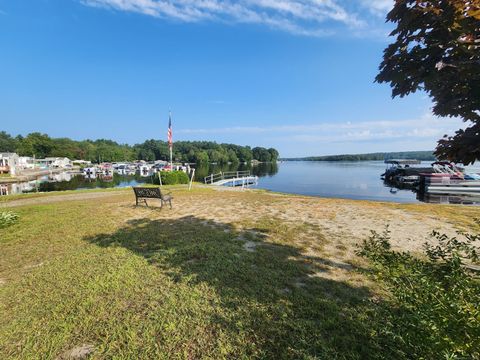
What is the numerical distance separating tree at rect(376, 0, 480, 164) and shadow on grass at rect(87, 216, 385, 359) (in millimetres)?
2133

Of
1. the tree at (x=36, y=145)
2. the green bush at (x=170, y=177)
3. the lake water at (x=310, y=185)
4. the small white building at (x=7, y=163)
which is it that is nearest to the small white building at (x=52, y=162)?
the tree at (x=36, y=145)

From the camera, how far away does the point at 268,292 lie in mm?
3473

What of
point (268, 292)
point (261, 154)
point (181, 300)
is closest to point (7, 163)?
point (181, 300)

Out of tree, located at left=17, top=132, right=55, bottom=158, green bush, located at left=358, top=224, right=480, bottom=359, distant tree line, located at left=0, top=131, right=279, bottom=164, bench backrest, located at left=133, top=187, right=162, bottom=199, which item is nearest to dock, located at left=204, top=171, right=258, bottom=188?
bench backrest, located at left=133, top=187, right=162, bottom=199

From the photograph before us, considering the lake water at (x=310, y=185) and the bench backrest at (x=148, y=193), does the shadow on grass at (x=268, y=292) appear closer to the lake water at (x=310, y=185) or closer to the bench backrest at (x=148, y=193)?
the bench backrest at (x=148, y=193)

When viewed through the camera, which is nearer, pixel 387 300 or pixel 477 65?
pixel 477 65

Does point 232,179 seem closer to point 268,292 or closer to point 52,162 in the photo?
point 268,292

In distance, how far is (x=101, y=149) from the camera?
4993 inches

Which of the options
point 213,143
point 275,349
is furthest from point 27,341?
point 213,143

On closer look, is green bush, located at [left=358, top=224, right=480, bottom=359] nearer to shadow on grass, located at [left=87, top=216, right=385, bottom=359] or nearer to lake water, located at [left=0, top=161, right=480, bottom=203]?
shadow on grass, located at [left=87, top=216, right=385, bottom=359]

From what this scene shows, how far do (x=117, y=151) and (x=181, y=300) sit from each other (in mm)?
142490

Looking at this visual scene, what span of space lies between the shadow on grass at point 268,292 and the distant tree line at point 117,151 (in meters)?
125

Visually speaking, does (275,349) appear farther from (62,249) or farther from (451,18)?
(62,249)

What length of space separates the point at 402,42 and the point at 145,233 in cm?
643
